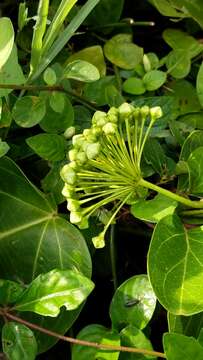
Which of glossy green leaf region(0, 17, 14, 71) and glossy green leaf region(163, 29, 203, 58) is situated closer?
glossy green leaf region(0, 17, 14, 71)

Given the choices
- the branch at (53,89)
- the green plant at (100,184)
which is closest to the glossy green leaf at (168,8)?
the green plant at (100,184)

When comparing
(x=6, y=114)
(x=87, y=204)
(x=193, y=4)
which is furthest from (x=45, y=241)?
(x=193, y=4)

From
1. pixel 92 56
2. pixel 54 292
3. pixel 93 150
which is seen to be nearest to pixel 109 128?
pixel 93 150

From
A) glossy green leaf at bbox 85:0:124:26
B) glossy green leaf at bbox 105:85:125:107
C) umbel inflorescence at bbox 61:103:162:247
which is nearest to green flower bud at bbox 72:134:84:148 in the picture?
umbel inflorescence at bbox 61:103:162:247

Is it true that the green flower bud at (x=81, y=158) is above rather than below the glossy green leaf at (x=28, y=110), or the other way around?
above

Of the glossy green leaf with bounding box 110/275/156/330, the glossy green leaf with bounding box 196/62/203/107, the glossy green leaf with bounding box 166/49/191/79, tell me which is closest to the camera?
the glossy green leaf with bounding box 110/275/156/330

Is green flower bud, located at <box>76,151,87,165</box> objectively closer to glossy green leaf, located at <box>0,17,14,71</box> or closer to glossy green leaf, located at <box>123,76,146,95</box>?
glossy green leaf, located at <box>0,17,14,71</box>

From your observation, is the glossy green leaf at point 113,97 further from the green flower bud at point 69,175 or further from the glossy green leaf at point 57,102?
the green flower bud at point 69,175
